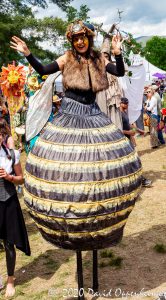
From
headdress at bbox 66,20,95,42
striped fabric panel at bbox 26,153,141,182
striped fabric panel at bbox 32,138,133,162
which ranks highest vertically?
headdress at bbox 66,20,95,42

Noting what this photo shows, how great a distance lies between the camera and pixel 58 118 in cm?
325

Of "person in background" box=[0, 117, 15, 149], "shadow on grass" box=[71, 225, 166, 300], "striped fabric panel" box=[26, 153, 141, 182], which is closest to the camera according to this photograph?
"striped fabric panel" box=[26, 153, 141, 182]

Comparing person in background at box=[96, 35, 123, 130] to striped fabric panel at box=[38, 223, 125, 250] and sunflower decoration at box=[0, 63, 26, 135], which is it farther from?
sunflower decoration at box=[0, 63, 26, 135]

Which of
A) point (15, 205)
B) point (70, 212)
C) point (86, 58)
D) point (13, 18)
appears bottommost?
point (15, 205)

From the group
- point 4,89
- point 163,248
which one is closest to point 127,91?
point 163,248

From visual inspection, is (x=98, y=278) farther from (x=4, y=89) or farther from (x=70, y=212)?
(x=4, y=89)

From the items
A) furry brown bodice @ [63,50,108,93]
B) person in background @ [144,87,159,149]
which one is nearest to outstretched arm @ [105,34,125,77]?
furry brown bodice @ [63,50,108,93]

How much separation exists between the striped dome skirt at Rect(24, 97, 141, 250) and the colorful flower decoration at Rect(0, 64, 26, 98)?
20.9 ft

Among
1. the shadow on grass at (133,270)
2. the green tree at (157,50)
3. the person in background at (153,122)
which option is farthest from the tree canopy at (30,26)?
the green tree at (157,50)

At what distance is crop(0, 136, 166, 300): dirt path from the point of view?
Answer: 3934mm

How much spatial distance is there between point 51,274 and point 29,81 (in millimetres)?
3652

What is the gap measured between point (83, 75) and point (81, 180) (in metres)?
0.89

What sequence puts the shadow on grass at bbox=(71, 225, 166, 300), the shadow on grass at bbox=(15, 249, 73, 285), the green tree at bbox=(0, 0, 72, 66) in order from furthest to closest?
the green tree at bbox=(0, 0, 72, 66), the shadow on grass at bbox=(15, 249, 73, 285), the shadow on grass at bbox=(71, 225, 166, 300)

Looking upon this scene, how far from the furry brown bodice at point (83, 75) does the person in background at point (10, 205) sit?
0.96 metres
